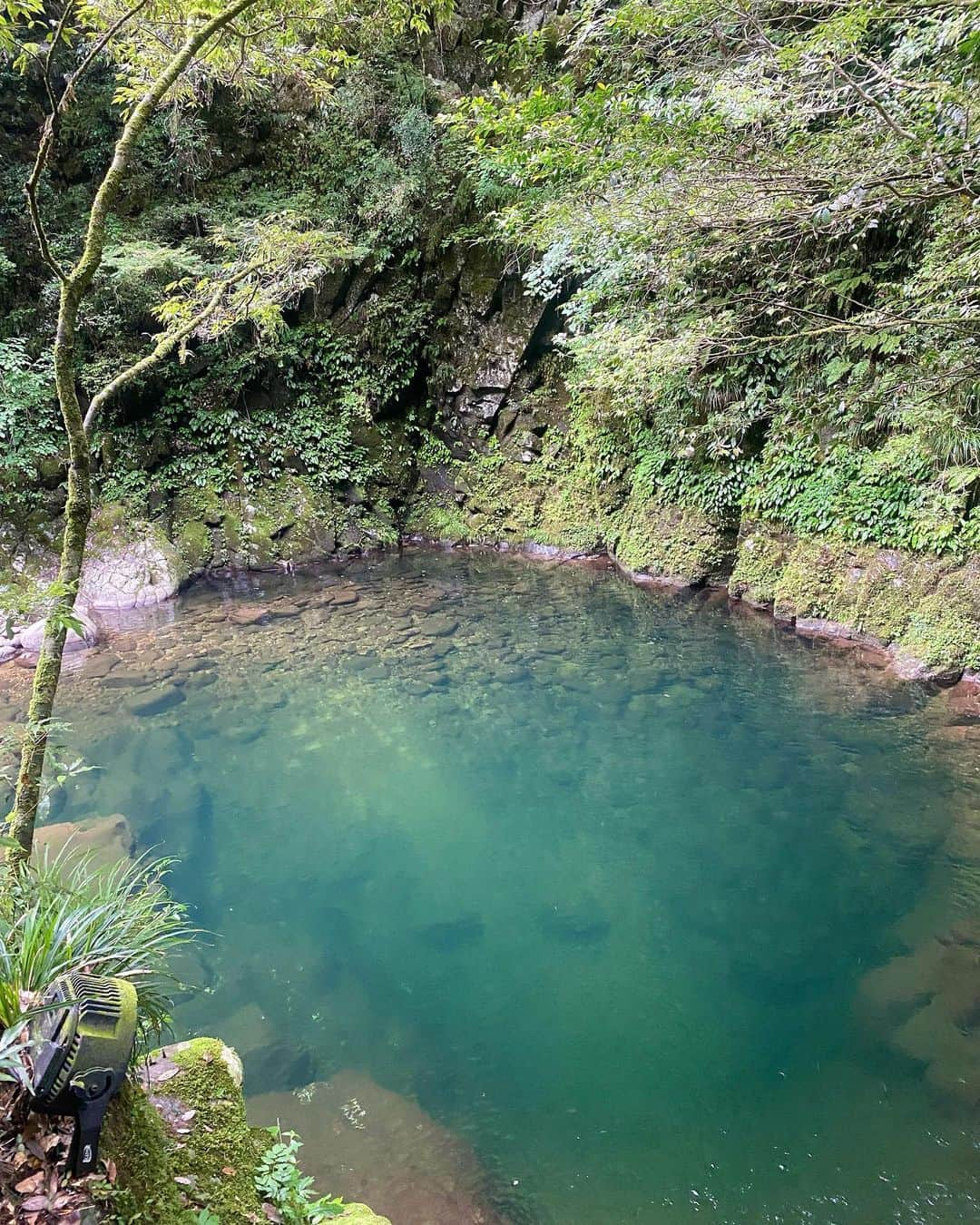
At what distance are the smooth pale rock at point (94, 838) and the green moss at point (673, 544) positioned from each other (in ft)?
26.5

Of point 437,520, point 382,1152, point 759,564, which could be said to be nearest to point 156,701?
point 382,1152

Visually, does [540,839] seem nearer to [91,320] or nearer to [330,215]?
[91,320]

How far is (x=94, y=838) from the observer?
16.5 ft

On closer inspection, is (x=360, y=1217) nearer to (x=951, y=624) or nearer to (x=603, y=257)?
(x=951, y=624)

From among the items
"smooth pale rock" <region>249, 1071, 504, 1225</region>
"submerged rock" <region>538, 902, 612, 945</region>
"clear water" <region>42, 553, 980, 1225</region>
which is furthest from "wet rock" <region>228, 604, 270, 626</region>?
"smooth pale rock" <region>249, 1071, 504, 1225</region>

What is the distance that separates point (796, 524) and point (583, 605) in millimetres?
3155

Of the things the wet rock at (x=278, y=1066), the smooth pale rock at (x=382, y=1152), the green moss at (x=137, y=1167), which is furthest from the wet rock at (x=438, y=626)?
the green moss at (x=137, y=1167)

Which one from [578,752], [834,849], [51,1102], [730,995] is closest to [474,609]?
[578,752]

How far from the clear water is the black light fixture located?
2135mm

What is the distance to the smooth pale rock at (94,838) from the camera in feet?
15.8

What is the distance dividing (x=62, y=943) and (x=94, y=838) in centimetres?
372

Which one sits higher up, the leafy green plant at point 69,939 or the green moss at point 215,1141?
the leafy green plant at point 69,939

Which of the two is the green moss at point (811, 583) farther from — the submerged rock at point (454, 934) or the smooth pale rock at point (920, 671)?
the submerged rock at point (454, 934)

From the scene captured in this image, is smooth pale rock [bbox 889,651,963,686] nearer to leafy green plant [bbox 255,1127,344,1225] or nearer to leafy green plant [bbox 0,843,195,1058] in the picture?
leafy green plant [bbox 255,1127,344,1225]
